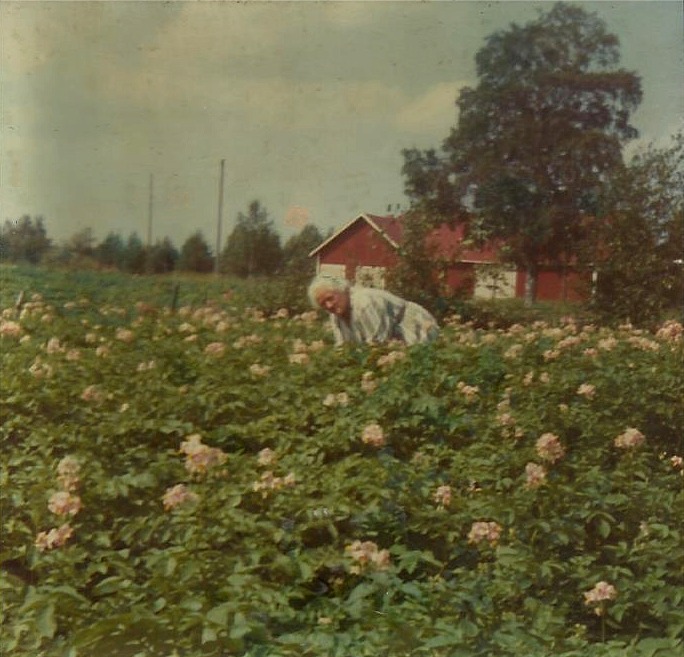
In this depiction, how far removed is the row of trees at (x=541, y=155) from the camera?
294cm

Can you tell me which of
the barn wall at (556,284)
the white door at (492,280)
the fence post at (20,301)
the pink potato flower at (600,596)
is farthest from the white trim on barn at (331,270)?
the pink potato flower at (600,596)

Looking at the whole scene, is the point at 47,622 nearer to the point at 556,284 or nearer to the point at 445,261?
the point at 445,261

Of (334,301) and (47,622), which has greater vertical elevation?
(334,301)

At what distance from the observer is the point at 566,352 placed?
3152mm

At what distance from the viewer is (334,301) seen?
9.70 ft

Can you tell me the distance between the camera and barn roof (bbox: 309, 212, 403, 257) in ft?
9.48

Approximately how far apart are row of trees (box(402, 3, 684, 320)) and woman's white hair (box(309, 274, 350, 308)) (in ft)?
0.68

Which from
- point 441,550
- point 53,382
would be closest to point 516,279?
point 441,550

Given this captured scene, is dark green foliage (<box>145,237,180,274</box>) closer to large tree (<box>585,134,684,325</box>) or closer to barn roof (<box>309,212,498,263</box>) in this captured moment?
barn roof (<box>309,212,498,263</box>)

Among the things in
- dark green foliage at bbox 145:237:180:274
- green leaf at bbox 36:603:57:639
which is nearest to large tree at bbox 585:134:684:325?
dark green foliage at bbox 145:237:180:274

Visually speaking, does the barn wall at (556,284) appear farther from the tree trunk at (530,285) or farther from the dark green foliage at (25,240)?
the dark green foliage at (25,240)

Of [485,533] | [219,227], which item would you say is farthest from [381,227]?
[485,533]

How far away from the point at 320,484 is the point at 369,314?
0.56m

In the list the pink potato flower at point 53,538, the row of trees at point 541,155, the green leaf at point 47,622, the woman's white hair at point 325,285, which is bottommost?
the green leaf at point 47,622
